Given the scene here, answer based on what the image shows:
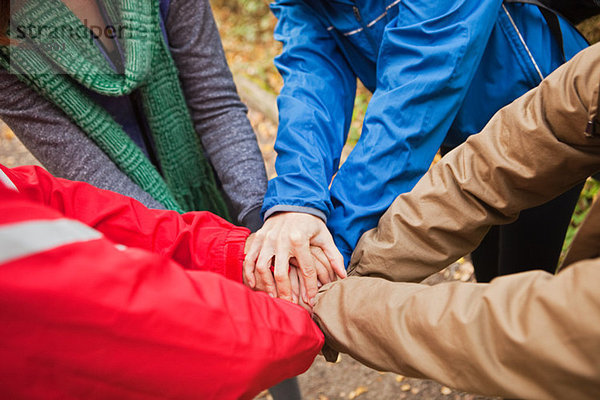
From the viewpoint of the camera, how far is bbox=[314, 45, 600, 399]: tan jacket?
0.78 meters

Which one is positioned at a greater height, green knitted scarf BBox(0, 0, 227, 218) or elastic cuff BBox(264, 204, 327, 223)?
green knitted scarf BBox(0, 0, 227, 218)

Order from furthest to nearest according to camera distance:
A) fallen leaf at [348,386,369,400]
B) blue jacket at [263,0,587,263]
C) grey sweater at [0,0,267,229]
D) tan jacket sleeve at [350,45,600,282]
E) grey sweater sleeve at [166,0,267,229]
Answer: fallen leaf at [348,386,369,400]
grey sweater sleeve at [166,0,267,229]
grey sweater at [0,0,267,229]
blue jacket at [263,0,587,263]
tan jacket sleeve at [350,45,600,282]

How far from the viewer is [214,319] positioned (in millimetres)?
900

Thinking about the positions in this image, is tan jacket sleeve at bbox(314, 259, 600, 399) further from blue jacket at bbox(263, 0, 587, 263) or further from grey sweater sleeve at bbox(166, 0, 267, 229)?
grey sweater sleeve at bbox(166, 0, 267, 229)

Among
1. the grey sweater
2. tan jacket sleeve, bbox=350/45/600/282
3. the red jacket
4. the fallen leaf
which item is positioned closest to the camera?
the red jacket

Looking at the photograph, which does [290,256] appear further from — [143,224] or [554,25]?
[554,25]

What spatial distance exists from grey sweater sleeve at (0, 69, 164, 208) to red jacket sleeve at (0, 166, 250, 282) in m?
0.24

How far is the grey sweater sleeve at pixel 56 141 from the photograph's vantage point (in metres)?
1.55

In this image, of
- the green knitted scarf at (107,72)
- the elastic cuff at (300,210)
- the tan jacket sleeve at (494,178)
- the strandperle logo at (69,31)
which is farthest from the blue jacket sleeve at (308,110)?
the strandperle logo at (69,31)

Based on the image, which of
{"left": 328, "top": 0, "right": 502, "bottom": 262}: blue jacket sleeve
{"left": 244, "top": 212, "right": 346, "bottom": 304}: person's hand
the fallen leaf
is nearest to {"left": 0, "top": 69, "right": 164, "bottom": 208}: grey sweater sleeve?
{"left": 244, "top": 212, "right": 346, "bottom": 304}: person's hand

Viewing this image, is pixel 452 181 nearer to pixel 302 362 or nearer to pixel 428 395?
pixel 302 362

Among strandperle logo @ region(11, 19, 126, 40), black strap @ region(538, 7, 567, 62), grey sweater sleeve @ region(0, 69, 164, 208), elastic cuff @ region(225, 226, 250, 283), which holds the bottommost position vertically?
elastic cuff @ region(225, 226, 250, 283)

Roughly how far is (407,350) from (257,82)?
532 centimetres

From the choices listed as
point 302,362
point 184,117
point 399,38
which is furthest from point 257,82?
point 302,362
